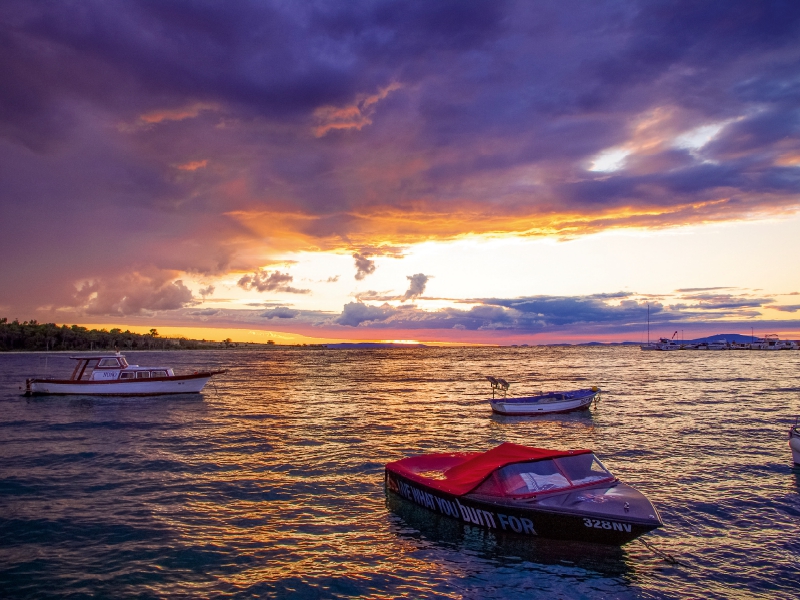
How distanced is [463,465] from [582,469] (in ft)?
13.6

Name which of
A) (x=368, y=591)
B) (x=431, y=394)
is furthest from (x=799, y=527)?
(x=431, y=394)

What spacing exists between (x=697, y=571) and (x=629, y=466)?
36.8 feet

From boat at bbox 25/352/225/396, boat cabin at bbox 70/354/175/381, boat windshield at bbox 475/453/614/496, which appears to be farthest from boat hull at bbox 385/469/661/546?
boat cabin at bbox 70/354/175/381

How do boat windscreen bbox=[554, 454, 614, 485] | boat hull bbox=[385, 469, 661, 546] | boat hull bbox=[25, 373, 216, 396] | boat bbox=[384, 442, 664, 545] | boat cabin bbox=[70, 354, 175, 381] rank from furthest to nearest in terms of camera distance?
boat cabin bbox=[70, 354, 175, 381] < boat hull bbox=[25, 373, 216, 396] < boat windscreen bbox=[554, 454, 614, 485] < boat bbox=[384, 442, 664, 545] < boat hull bbox=[385, 469, 661, 546]

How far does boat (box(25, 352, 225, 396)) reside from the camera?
5556cm

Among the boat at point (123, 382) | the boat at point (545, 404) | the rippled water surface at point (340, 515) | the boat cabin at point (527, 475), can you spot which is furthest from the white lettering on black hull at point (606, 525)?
the boat at point (123, 382)

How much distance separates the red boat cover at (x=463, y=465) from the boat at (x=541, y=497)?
0.11ft

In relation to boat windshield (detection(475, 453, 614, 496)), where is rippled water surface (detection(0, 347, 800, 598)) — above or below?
below

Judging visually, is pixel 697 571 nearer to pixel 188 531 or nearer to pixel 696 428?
pixel 188 531

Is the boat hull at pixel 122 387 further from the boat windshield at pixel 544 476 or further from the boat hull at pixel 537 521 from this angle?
the boat windshield at pixel 544 476

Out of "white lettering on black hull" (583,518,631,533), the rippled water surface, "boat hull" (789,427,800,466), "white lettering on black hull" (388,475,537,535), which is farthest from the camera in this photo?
"boat hull" (789,427,800,466)

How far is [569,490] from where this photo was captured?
48.7ft

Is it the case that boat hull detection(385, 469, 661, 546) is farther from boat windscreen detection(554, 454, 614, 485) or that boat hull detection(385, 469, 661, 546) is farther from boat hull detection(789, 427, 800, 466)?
boat hull detection(789, 427, 800, 466)

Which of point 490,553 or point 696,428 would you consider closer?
point 490,553
